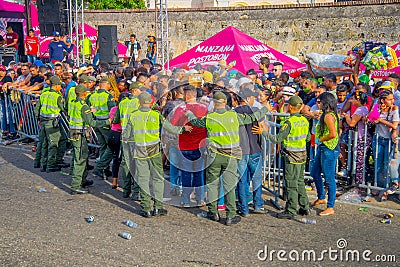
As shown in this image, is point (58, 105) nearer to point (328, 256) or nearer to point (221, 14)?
point (328, 256)

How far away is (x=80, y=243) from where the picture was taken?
24.1 ft

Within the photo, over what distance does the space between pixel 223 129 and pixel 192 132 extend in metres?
0.94

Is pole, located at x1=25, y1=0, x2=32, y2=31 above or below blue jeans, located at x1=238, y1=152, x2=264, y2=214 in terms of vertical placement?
above

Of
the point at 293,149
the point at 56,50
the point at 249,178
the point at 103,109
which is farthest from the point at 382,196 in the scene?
the point at 56,50

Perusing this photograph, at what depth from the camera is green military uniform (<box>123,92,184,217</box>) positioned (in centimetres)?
827

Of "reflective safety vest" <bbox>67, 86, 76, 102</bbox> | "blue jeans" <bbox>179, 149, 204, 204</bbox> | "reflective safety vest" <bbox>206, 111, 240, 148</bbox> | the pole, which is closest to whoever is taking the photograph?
"reflective safety vest" <bbox>206, 111, 240, 148</bbox>

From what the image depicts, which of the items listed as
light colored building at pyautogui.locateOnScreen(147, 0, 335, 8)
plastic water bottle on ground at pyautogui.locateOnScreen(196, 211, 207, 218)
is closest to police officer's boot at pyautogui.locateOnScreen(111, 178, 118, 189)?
plastic water bottle on ground at pyautogui.locateOnScreen(196, 211, 207, 218)

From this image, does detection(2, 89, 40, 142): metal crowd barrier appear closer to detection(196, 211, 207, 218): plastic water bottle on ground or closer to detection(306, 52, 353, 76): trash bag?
detection(196, 211, 207, 218): plastic water bottle on ground

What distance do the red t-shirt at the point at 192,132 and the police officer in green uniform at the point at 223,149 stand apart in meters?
0.22

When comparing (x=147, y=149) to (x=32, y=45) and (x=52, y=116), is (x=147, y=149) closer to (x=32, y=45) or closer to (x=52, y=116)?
(x=52, y=116)

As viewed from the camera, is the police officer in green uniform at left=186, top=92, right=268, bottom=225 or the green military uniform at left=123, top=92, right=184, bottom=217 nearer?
the police officer in green uniform at left=186, top=92, right=268, bottom=225

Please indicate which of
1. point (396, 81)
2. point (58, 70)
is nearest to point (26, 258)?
point (396, 81)

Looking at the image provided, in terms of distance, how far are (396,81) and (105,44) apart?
34.0ft

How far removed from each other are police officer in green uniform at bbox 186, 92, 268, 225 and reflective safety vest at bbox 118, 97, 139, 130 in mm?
1223
